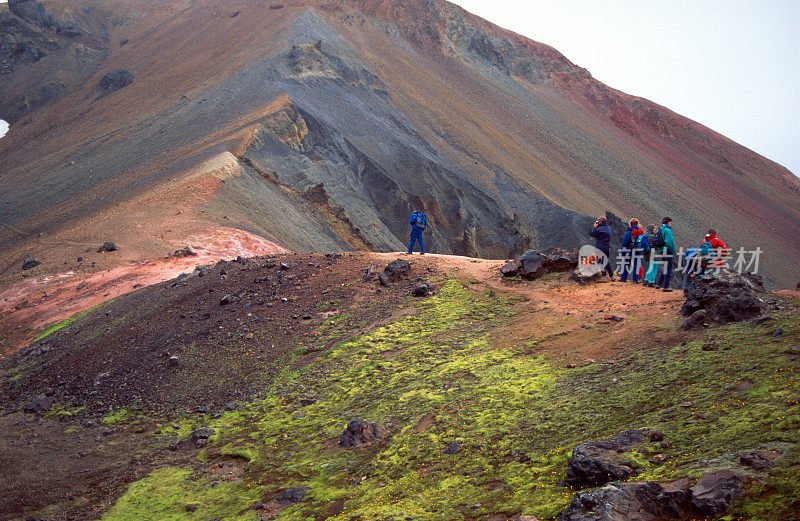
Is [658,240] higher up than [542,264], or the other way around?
[658,240]

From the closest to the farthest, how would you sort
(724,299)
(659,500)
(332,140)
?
(659,500) < (724,299) < (332,140)

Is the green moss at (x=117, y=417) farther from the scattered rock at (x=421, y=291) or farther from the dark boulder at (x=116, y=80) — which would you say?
the dark boulder at (x=116, y=80)

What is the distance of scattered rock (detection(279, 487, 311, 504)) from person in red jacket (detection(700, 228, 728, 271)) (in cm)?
862

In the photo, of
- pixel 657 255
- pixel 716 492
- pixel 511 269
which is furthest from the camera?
pixel 511 269

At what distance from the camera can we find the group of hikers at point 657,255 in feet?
35.8

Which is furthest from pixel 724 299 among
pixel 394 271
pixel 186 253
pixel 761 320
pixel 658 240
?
pixel 186 253

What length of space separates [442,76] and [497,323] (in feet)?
184

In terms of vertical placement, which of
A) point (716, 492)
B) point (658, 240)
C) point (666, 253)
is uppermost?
point (658, 240)

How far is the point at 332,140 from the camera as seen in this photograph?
3759 centimetres

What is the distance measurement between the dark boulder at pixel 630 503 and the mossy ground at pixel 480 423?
372 millimetres

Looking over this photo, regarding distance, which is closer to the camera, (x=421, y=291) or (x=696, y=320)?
(x=696, y=320)

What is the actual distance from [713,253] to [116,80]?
58.2 m

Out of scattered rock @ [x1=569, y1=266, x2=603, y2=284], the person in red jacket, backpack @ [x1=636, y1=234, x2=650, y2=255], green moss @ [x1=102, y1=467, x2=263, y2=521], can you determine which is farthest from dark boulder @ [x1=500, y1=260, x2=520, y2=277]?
green moss @ [x1=102, y1=467, x2=263, y2=521]

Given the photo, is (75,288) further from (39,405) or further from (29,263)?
(39,405)
